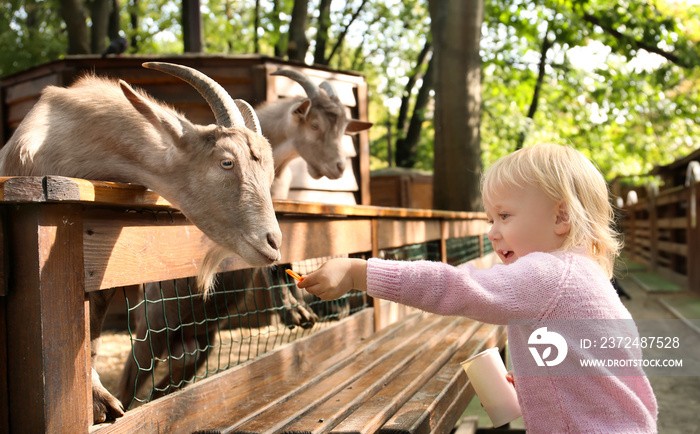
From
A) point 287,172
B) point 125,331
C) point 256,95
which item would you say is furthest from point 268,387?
point 125,331

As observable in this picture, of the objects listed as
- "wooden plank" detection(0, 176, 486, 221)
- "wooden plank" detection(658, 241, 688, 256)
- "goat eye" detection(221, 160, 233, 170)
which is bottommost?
"wooden plank" detection(658, 241, 688, 256)

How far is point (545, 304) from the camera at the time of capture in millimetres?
1911

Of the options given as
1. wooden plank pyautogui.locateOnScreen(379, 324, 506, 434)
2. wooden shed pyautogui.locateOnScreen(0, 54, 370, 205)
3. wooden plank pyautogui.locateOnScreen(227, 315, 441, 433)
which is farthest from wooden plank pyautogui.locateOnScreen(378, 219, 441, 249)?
wooden shed pyautogui.locateOnScreen(0, 54, 370, 205)

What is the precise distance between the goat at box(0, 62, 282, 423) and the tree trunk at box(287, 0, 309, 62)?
900cm

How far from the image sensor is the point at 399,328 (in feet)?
13.3

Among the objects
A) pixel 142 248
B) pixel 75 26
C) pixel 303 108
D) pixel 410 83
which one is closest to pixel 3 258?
pixel 142 248

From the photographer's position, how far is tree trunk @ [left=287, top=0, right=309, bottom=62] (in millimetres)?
11297

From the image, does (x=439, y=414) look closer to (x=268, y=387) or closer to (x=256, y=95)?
(x=268, y=387)

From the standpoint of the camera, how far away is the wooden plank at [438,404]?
6.68 feet

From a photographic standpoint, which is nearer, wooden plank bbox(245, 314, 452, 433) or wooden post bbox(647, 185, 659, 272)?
wooden plank bbox(245, 314, 452, 433)

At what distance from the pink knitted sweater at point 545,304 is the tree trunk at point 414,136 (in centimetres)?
1731

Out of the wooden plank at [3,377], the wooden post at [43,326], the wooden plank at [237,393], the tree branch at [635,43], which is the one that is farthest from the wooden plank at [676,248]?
the wooden plank at [3,377]

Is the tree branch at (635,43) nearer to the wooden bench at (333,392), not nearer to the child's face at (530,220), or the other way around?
the wooden bench at (333,392)

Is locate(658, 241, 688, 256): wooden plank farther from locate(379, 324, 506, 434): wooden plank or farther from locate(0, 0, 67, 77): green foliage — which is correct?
locate(0, 0, 67, 77): green foliage
